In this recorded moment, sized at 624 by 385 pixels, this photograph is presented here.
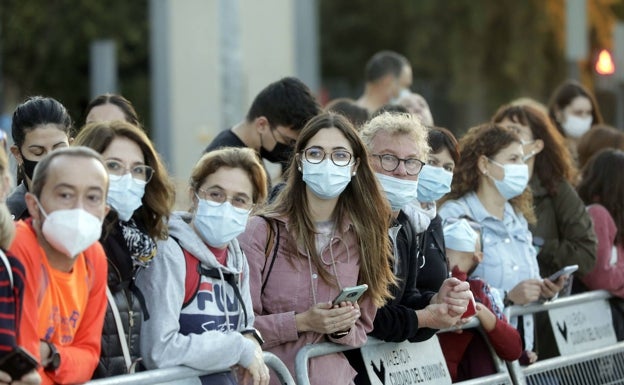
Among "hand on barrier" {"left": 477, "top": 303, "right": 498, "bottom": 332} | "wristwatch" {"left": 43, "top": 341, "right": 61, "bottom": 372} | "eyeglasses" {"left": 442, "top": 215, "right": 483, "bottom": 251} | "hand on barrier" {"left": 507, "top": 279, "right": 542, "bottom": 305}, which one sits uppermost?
"eyeglasses" {"left": 442, "top": 215, "right": 483, "bottom": 251}

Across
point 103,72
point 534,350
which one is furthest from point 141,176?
point 103,72

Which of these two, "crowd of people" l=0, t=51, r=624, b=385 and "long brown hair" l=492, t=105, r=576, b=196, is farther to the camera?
"long brown hair" l=492, t=105, r=576, b=196

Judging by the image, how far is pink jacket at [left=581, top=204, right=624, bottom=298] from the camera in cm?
862

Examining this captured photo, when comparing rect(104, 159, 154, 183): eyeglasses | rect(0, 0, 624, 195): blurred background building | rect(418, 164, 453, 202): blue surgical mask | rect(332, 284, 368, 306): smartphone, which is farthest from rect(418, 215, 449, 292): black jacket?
rect(0, 0, 624, 195): blurred background building

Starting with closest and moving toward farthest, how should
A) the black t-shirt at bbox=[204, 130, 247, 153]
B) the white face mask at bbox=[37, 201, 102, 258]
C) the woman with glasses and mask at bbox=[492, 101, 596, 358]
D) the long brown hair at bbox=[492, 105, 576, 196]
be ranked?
the white face mask at bbox=[37, 201, 102, 258] → the black t-shirt at bbox=[204, 130, 247, 153] → the woman with glasses and mask at bbox=[492, 101, 596, 358] → the long brown hair at bbox=[492, 105, 576, 196]

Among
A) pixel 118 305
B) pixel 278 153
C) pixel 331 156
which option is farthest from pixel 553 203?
pixel 118 305

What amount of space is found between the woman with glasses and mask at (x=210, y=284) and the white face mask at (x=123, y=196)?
203mm

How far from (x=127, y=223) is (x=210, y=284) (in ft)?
1.36

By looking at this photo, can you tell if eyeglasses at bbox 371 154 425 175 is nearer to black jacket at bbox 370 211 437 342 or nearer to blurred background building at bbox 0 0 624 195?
black jacket at bbox 370 211 437 342

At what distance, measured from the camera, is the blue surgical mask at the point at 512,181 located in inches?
314

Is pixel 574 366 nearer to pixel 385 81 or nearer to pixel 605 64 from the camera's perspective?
pixel 385 81

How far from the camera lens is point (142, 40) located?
3712cm

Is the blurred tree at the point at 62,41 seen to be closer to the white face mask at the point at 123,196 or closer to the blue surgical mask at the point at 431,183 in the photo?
the blue surgical mask at the point at 431,183

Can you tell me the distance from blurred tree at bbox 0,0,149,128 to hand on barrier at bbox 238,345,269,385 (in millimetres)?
26902
